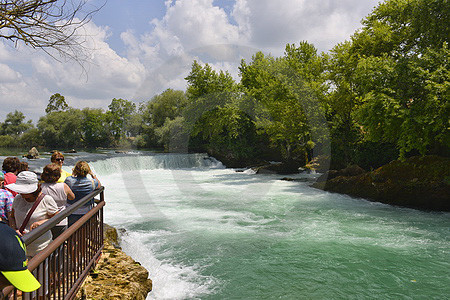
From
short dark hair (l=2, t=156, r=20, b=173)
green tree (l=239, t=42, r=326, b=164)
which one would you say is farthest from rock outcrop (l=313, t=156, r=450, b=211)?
short dark hair (l=2, t=156, r=20, b=173)

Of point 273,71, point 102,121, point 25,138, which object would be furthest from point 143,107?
point 273,71

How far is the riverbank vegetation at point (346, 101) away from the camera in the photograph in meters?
14.3

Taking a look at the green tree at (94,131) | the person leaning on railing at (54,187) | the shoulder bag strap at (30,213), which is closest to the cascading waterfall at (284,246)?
the person leaning on railing at (54,187)

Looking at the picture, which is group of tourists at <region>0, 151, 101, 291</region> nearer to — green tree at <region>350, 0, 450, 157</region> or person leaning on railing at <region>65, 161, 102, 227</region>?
person leaning on railing at <region>65, 161, 102, 227</region>

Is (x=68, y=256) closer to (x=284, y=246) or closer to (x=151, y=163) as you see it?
(x=284, y=246)

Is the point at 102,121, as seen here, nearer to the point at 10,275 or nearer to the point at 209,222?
the point at 209,222

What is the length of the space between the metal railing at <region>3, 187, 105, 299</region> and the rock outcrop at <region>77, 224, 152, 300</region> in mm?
157

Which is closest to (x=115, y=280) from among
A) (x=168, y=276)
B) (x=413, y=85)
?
(x=168, y=276)

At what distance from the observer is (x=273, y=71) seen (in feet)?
113

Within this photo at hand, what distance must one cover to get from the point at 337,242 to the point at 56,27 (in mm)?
8734

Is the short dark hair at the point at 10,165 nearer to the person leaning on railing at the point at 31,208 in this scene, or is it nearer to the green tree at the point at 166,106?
the person leaning on railing at the point at 31,208

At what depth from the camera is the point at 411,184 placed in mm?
14180

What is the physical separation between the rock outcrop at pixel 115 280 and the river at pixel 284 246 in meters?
0.76

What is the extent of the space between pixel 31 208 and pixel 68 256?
761 millimetres
